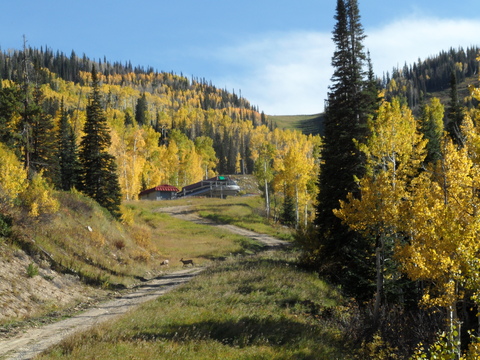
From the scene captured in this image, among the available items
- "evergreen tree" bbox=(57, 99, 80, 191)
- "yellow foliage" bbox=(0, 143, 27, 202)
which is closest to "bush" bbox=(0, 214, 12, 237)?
"yellow foliage" bbox=(0, 143, 27, 202)

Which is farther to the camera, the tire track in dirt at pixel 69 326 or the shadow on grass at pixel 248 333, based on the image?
the shadow on grass at pixel 248 333

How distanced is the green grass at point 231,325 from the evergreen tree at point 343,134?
2960mm

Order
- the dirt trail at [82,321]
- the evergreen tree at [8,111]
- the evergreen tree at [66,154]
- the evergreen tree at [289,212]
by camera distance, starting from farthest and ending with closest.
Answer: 1. the evergreen tree at [289,212]
2. the evergreen tree at [66,154]
3. the evergreen tree at [8,111]
4. the dirt trail at [82,321]

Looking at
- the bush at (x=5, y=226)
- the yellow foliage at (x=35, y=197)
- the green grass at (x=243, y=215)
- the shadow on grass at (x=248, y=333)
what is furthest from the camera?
the green grass at (x=243, y=215)

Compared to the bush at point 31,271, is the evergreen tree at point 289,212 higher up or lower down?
lower down

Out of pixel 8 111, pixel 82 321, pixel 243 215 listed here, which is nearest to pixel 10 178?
pixel 82 321

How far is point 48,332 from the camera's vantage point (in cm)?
1290

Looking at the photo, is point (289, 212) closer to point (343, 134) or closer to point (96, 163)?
point (96, 163)

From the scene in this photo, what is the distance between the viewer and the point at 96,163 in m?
38.0

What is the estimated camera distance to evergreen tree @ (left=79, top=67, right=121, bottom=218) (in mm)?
38000

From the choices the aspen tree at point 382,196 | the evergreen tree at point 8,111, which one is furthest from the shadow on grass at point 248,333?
the evergreen tree at point 8,111

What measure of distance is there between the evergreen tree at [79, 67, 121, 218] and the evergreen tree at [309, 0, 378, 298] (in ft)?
71.9

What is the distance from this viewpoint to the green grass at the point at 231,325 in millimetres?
10664

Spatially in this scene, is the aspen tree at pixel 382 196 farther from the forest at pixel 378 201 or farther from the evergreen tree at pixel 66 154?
the evergreen tree at pixel 66 154
